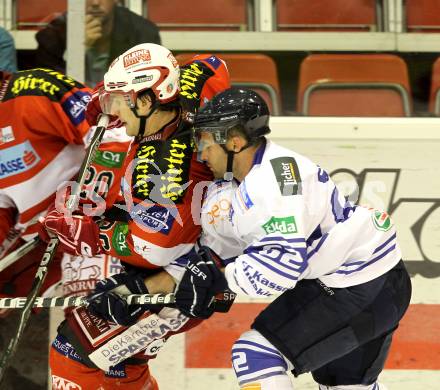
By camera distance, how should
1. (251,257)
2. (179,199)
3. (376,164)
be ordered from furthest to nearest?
(376,164)
(179,199)
(251,257)

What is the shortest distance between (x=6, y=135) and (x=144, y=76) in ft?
2.29

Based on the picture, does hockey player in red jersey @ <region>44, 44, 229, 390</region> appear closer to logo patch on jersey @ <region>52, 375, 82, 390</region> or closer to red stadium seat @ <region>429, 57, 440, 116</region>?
logo patch on jersey @ <region>52, 375, 82, 390</region>

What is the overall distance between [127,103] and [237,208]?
0.51m

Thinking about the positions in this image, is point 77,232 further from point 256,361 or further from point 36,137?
point 256,361

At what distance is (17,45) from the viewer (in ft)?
12.1

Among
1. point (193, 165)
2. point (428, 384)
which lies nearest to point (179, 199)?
point (193, 165)

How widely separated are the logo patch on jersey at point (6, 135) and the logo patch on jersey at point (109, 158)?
301mm

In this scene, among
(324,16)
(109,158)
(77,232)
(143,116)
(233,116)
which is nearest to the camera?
(233,116)

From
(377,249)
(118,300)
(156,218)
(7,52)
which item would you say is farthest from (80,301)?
(7,52)

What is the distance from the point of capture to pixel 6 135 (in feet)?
11.0

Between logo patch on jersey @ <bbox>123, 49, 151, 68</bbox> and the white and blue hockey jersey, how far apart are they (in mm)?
441

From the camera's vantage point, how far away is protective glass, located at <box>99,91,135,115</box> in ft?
9.60

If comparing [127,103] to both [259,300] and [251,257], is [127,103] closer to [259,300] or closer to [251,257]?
[251,257]

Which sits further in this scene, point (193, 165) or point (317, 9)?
point (317, 9)
